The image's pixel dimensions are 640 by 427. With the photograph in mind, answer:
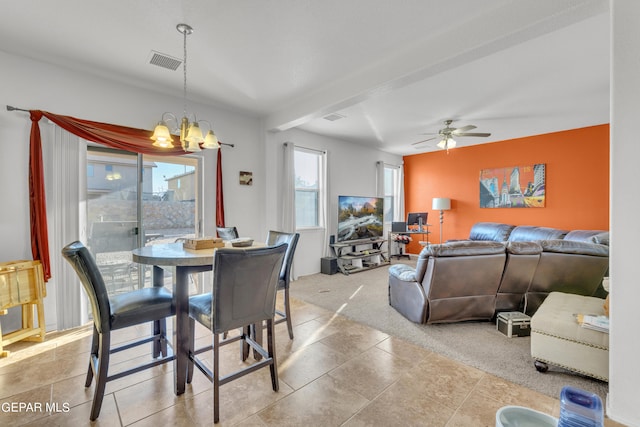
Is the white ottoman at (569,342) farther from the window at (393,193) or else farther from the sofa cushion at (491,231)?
the window at (393,193)

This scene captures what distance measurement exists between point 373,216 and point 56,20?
5.36 m

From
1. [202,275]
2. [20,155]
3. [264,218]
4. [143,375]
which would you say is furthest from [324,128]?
[143,375]

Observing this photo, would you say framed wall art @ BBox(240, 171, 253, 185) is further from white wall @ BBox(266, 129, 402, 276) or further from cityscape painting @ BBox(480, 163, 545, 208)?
cityscape painting @ BBox(480, 163, 545, 208)

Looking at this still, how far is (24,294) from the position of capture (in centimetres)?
256

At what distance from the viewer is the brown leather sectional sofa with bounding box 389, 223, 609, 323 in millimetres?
2840

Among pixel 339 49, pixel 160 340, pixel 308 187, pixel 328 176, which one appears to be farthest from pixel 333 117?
pixel 160 340

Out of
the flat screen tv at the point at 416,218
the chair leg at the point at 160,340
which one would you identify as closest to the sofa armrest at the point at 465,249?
the chair leg at the point at 160,340

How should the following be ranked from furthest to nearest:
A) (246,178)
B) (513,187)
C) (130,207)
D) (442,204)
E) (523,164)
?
1. (442,204)
2. (513,187)
3. (523,164)
4. (246,178)
5. (130,207)

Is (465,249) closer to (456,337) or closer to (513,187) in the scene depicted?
(456,337)

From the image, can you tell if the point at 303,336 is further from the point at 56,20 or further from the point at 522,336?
the point at 56,20

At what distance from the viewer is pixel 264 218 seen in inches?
179

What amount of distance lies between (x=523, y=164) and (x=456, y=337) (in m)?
4.48

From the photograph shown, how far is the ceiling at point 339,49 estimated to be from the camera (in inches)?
83.0

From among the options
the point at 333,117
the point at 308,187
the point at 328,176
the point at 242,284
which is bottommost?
the point at 242,284
